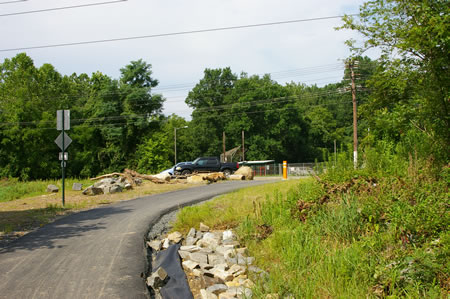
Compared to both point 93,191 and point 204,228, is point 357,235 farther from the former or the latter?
point 93,191

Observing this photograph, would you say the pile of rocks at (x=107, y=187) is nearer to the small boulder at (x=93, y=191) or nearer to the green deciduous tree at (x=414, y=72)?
the small boulder at (x=93, y=191)

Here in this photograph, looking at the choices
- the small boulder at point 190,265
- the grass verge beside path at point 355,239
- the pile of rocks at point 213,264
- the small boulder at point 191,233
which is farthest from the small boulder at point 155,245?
the grass verge beside path at point 355,239

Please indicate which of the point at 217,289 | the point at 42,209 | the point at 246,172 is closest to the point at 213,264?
the point at 217,289

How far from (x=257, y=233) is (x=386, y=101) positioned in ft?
14.3

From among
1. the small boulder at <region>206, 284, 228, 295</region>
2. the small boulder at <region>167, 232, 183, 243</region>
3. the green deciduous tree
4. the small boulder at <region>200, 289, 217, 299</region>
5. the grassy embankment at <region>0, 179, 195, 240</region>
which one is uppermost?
the green deciduous tree

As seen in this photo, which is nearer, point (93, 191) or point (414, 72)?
point (414, 72)

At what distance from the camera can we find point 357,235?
6738 mm

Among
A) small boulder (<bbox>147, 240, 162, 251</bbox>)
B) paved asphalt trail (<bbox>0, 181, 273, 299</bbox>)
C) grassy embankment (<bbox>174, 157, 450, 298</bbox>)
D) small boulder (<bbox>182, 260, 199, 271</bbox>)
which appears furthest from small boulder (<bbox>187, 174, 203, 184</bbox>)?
small boulder (<bbox>182, 260, 199, 271</bbox>)

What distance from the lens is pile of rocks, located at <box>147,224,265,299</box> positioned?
568 centimetres

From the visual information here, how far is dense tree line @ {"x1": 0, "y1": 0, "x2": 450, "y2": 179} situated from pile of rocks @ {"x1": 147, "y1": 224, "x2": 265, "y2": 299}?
4.60 m

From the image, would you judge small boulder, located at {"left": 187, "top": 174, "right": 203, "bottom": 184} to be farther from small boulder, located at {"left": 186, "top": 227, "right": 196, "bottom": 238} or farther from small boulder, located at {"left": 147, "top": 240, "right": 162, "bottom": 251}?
small boulder, located at {"left": 147, "top": 240, "right": 162, "bottom": 251}

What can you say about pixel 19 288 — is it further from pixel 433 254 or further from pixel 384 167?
pixel 384 167

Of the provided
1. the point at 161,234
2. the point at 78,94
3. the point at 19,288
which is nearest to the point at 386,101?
the point at 161,234

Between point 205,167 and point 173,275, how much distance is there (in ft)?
77.1
